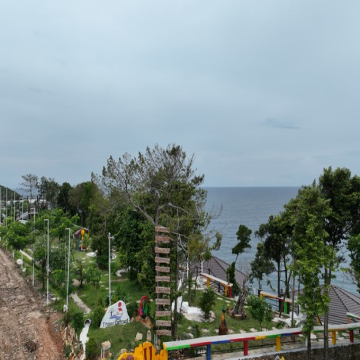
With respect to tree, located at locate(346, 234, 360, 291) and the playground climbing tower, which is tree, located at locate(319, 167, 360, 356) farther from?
the playground climbing tower

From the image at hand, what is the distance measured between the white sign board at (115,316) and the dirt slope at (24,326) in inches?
112

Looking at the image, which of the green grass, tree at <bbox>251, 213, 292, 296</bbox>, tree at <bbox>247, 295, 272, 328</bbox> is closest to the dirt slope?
the green grass

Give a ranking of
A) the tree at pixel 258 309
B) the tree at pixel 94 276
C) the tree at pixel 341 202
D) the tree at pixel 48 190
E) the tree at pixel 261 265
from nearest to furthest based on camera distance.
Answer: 1. the tree at pixel 341 202
2. the tree at pixel 258 309
3. the tree at pixel 261 265
4. the tree at pixel 94 276
5. the tree at pixel 48 190

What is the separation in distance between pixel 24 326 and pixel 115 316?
690cm

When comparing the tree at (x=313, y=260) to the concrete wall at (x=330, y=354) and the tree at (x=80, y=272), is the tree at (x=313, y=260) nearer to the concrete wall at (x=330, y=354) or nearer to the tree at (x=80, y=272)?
the concrete wall at (x=330, y=354)

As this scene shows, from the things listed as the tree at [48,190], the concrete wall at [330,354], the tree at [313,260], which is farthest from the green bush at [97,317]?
the tree at [48,190]

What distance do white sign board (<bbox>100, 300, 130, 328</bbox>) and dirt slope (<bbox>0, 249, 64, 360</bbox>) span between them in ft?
9.31

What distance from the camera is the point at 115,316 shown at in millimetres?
14531

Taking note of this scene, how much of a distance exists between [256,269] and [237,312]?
144 inches

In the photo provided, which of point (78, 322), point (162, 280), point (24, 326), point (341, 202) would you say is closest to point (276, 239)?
point (341, 202)

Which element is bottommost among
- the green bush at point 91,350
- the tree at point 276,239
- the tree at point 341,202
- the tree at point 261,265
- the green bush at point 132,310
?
the green bush at point 91,350

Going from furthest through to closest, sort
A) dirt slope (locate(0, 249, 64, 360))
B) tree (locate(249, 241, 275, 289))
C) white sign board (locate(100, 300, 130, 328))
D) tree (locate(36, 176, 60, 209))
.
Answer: tree (locate(36, 176, 60, 209)), tree (locate(249, 241, 275, 289)), dirt slope (locate(0, 249, 64, 360)), white sign board (locate(100, 300, 130, 328))

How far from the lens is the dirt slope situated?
50.7 ft

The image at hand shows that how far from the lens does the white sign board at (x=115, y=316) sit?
14.5 metres
